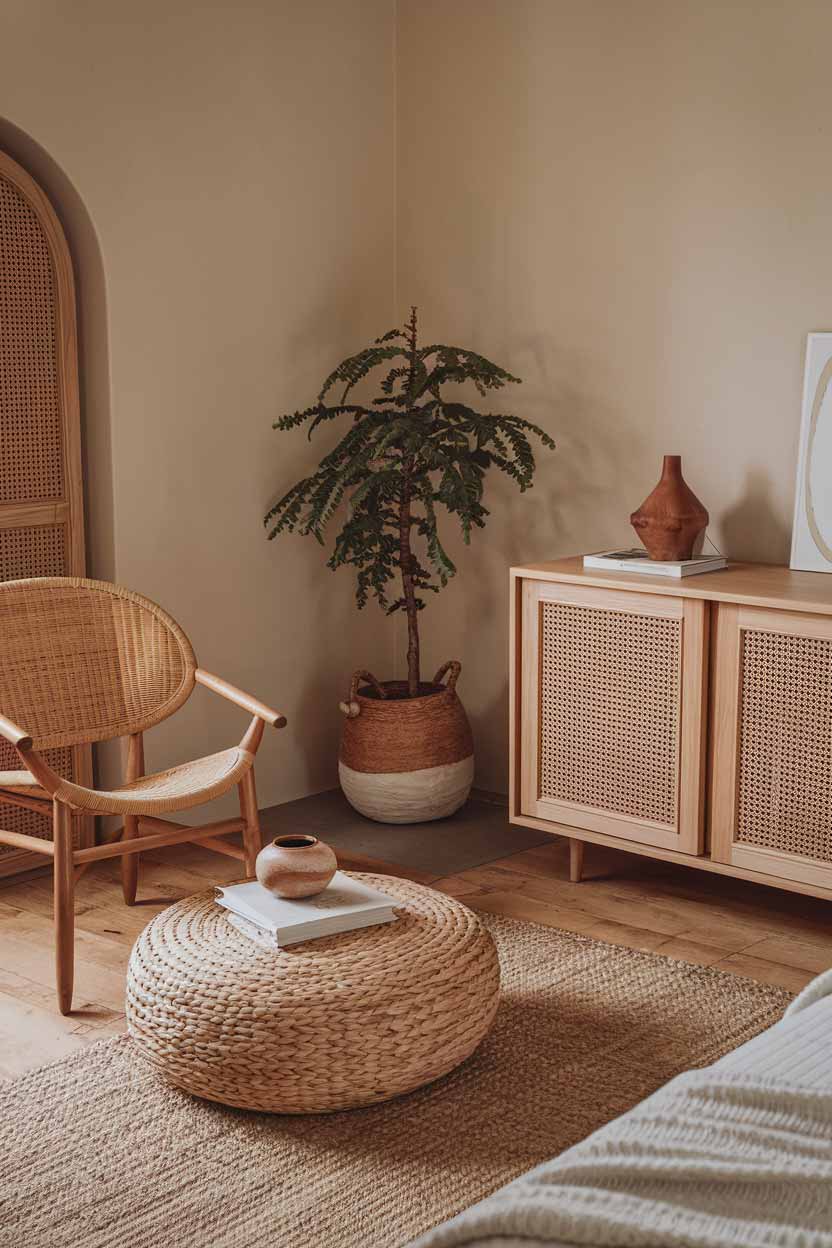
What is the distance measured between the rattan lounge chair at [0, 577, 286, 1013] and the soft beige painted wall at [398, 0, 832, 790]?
1.27 meters

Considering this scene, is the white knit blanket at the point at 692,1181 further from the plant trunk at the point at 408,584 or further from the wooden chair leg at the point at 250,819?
the plant trunk at the point at 408,584

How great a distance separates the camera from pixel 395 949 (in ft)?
7.93

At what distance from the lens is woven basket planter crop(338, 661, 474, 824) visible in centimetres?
402

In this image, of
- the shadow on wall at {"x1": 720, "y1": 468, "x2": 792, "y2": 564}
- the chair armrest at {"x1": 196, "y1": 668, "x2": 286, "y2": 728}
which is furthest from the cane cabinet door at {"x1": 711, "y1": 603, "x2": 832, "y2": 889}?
the chair armrest at {"x1": 196, "y1": 668, "x2": 286, "y2": 728}

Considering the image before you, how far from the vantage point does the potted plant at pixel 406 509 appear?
3820 millimetres

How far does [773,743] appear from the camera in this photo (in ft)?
10.3

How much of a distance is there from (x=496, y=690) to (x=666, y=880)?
943 mm

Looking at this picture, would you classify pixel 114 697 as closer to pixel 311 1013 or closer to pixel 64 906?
pixel 64 906

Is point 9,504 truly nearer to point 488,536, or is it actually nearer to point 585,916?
point 488,536

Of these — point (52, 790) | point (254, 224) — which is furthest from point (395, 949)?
point (254, 224)

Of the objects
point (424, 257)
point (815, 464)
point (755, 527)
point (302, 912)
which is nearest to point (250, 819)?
point (302, 912)

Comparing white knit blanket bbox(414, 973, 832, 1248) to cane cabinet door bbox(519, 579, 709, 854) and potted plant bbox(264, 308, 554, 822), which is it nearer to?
cane cabinet door bbox(519, 579, 709, 854)

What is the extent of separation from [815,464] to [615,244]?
34.9 inches

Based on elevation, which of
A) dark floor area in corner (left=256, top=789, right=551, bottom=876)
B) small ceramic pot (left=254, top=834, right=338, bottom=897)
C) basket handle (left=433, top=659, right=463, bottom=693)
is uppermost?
basket handle (left=433, top=659, right=463, bottom=693)
